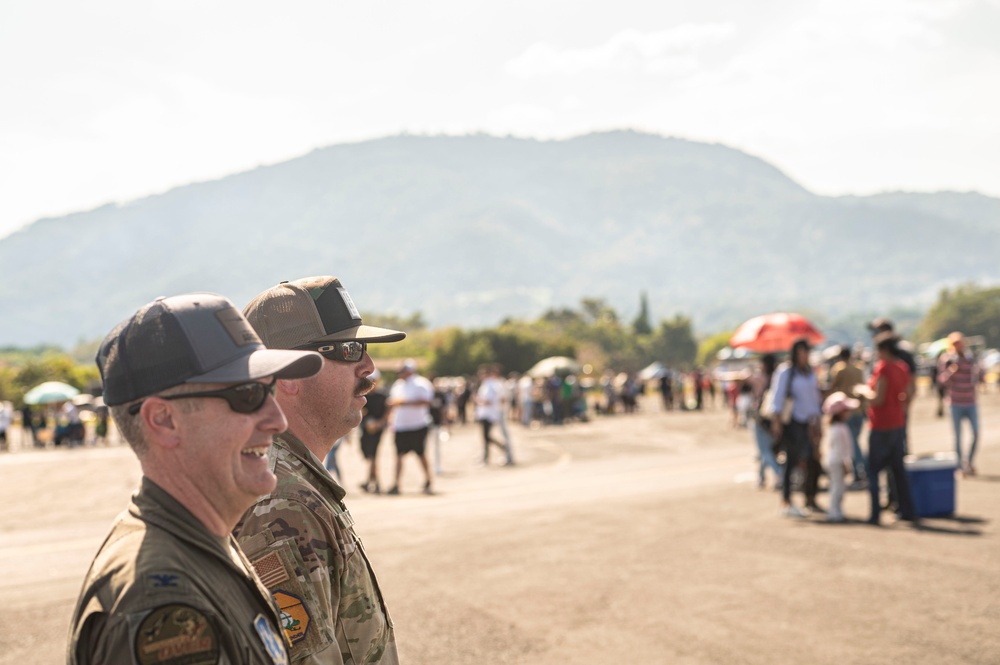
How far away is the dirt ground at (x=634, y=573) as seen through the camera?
20.9 feet

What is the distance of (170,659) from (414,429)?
12460 mm

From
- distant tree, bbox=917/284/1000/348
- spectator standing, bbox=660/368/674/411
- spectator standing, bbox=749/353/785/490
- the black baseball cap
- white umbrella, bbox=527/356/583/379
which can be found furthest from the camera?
distant tree, bbox=917/284/1000/348

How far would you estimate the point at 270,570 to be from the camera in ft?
7.86

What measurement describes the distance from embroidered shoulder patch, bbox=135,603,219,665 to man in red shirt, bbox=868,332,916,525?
9.74m

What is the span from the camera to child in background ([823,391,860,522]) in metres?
10.5

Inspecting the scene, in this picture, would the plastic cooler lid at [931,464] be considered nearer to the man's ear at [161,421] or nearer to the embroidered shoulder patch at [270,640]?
the embroidered shoulder patch at [270,640]

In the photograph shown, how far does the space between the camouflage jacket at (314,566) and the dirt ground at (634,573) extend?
3753mm

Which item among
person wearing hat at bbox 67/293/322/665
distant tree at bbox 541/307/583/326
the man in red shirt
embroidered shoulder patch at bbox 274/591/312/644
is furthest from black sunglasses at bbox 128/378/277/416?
distant tree at bbox 541/307/583/326

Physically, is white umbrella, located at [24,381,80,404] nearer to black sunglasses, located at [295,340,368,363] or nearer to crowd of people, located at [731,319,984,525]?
crowd of people, located at [731,319,984,525]

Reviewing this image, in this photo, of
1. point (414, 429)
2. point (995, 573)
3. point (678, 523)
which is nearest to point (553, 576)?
point (678, 523)

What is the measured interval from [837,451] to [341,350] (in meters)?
8.81

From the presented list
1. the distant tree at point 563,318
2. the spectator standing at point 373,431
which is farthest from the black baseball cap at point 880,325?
the distant tree at point 563,318

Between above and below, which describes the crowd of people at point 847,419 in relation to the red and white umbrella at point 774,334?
below

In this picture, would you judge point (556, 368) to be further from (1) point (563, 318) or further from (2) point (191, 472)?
(1) point (563, 318)
